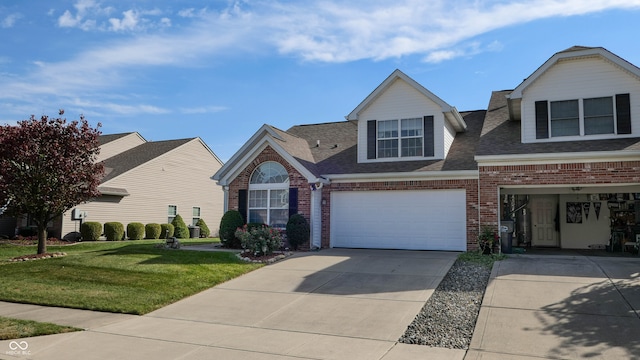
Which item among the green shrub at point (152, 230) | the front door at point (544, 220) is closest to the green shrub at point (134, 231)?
the green shrub at point (152, 230)

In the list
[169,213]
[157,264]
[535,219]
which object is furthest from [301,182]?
[169,213]

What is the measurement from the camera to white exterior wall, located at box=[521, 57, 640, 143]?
14398 mm

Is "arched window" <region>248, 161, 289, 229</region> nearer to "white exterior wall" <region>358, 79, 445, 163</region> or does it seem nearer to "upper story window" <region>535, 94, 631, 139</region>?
"white exterior wall" <region>358, 79, 445, 163</region>

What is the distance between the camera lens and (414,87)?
57.6 feet

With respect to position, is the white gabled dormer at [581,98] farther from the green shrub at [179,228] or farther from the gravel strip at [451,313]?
the green shrub at [179,228]

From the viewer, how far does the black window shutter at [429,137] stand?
57.0ft

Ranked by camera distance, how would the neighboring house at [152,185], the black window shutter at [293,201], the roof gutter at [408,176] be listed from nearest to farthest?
the roof gutter at [408,176]
the black window shutter at [293,201]
the neighboring house at [152,185]

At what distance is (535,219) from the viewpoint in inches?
750

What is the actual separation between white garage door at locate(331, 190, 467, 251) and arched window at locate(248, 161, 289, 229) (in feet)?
6.35

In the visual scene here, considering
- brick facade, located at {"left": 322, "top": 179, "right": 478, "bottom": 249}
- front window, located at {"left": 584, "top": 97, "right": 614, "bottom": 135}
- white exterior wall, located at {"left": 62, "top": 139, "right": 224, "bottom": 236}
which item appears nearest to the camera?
front window, located at {"left": 584, "top": 97, "right": 614, "bottom": 135}

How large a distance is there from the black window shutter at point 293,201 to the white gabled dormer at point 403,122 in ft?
9.60

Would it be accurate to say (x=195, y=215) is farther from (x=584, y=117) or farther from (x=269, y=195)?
(x=584, y=117)

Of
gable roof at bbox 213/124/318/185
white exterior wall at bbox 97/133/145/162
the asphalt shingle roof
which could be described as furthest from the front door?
white exterior wall at bbox 97/133/145/162

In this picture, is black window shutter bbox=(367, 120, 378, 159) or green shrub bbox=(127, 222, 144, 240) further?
green shrub bbox=(127, 222, 144, 240)
